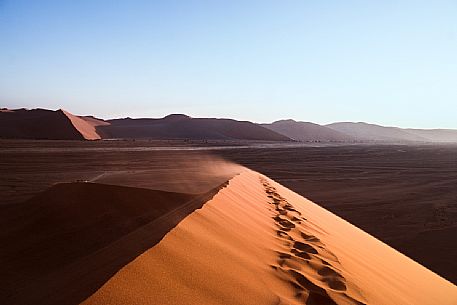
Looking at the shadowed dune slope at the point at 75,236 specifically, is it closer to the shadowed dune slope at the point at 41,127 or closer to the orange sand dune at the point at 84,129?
the shadowed dune slope at the point at 41,127

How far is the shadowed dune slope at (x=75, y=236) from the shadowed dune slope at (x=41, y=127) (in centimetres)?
4896

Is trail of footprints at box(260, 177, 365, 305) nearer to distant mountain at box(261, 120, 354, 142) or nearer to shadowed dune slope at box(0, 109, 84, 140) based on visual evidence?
shadowed dune slope at box(0, 109, 84, 140)

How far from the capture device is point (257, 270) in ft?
8.09

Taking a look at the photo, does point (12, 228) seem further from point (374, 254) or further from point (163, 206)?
point (374, 254)

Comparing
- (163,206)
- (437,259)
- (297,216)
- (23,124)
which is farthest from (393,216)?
(23,124)

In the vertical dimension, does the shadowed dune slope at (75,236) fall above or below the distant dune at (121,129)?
below

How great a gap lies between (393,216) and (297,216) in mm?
7055

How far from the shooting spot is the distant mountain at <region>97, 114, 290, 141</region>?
252 feet

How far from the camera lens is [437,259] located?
7391 millimetres

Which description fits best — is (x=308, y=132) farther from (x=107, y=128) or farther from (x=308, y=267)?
(x=308, y=267)

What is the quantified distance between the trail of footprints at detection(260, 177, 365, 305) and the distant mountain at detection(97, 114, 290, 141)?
6949cm

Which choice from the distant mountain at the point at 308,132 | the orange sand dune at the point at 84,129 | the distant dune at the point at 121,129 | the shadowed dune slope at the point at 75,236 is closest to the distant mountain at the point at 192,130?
the distant dune at the point at 121,129

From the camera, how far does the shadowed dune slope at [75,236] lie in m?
1.93

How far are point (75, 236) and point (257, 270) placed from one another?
201cm
